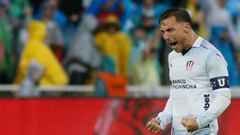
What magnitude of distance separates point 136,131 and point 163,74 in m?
2.43

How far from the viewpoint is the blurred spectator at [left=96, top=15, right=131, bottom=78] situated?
13.4 meters

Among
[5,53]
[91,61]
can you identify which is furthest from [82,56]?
[5,53]

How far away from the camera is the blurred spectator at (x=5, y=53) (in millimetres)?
12523

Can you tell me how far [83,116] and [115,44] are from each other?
2375mm

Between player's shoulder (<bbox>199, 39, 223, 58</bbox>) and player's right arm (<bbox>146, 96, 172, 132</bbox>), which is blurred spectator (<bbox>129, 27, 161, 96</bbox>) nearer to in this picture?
player's right arm (<bbox>146, 96, 172, 132</bbox>)

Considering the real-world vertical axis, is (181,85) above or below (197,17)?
below

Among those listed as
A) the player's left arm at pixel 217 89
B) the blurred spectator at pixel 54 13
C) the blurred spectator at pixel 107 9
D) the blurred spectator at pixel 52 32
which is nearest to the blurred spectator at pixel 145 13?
the blurred spectator at pixel 107 9

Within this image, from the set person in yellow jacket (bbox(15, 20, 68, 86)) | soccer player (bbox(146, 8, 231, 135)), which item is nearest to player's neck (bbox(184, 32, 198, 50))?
soccer player (bbox(146, 8, 231, 135))

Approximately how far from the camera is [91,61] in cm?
1329

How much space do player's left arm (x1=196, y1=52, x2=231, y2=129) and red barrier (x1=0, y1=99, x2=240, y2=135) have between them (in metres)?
4.51

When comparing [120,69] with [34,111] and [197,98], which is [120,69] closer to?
[34,111]

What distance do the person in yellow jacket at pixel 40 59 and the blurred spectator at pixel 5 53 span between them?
145 millimetres

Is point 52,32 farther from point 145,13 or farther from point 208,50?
point 208,50

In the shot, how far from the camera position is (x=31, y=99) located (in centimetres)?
1113
